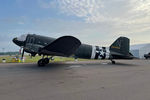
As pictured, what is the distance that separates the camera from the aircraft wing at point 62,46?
22.8 feet

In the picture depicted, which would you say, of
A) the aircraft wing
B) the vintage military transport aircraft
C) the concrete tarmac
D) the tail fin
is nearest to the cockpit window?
the vintage military transport aircraft

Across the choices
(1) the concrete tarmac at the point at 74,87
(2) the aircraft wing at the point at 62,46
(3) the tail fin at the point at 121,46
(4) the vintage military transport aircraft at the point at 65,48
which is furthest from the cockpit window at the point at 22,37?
(3) the tail fin at the point at 121,46

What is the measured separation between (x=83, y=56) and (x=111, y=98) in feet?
26.2

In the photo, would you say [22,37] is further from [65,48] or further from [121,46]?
[121,46]

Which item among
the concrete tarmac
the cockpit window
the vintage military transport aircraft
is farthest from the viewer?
the cockpit window

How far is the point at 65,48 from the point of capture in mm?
7891

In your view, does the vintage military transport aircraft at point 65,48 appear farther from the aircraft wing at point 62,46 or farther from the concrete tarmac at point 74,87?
the concrete tarmac at point 74,87

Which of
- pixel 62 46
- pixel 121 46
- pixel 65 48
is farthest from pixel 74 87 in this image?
pixel 121 46

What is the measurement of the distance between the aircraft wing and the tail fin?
6104 millimetres

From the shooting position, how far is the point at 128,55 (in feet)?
36.3

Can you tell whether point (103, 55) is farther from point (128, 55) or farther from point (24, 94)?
point (24, 94)

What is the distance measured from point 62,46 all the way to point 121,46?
7.76 metres

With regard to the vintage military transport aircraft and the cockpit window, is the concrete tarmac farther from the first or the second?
the cockpit window

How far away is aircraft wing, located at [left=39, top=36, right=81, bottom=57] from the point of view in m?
6.96
